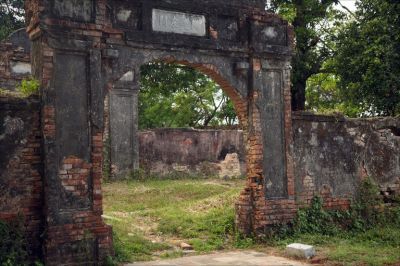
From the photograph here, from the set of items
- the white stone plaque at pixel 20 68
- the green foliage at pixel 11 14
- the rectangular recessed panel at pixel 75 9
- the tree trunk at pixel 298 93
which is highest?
the green foliage at pixel 11 14

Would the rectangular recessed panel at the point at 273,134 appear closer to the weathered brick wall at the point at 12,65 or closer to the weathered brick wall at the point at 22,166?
the weathered brick wall at the point at 22,166

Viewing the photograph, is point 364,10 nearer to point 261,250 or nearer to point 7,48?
point 261,250

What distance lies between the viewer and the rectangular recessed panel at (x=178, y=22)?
24.7 feet

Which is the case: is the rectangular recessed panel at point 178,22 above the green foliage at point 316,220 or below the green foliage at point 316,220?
above

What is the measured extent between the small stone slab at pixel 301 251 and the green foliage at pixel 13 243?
153 inches

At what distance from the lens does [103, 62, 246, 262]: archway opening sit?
8359 mm

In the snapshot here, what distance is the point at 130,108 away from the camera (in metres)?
16.3

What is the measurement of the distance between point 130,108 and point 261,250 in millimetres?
9661

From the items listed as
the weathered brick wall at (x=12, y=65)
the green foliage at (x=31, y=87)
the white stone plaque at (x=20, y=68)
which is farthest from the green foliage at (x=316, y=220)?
the white stone plaque at (x=20, y=68)

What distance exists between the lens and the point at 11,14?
59.2 feet

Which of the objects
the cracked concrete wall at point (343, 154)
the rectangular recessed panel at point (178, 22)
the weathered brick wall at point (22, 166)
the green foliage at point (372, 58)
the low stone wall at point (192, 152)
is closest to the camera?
the weathered brick wall at point (22, 166)

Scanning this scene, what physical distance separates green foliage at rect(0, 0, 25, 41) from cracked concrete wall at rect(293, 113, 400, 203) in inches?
512

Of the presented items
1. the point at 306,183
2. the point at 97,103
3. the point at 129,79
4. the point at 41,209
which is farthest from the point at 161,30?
the point at 129,79

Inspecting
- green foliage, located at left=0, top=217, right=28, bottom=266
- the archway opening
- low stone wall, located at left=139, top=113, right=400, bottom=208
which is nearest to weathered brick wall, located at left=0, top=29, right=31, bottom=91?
the archway opening
